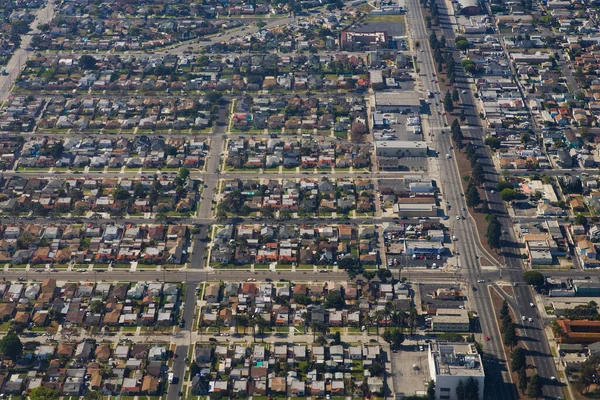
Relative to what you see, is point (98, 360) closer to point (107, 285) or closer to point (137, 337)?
point (137, 337)

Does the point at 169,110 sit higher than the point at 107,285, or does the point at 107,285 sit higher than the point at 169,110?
the point at 169,110

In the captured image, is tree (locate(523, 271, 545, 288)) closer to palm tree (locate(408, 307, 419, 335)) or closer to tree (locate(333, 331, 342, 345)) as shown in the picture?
palm tree (locate(408, 307, 419, 335))

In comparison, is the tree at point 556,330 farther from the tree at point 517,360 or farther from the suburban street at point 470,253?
the tree at point 517,360

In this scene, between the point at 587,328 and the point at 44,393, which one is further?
the point at 587,328

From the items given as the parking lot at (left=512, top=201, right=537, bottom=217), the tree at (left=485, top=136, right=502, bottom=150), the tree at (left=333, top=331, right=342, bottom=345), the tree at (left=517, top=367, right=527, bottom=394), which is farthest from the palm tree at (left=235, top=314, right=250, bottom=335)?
the tree at (left=485, top=136, right=502, bottom=150)

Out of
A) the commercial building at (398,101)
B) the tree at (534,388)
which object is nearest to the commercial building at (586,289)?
the tree at (534,388)

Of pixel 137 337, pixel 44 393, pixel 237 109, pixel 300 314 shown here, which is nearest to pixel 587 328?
pixel 300 314
